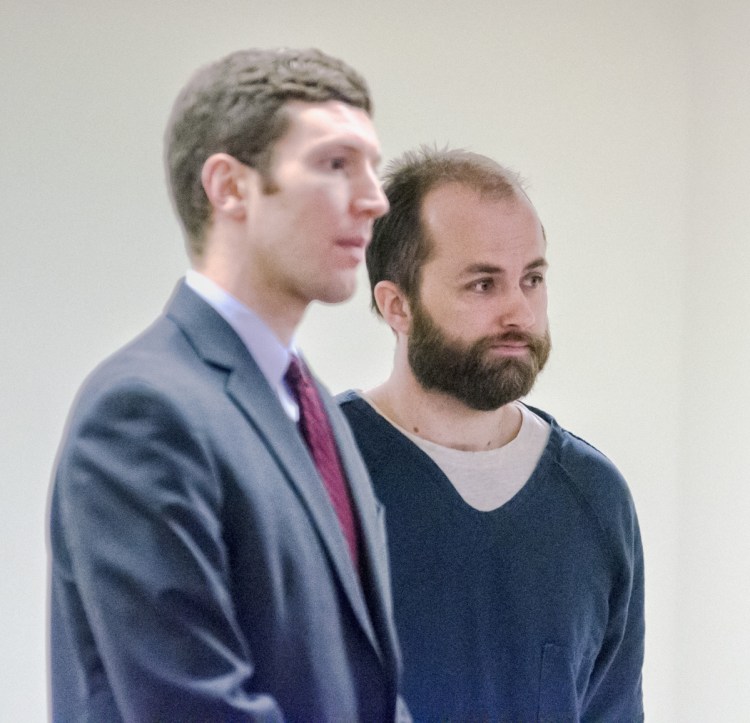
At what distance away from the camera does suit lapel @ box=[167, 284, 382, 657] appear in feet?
3.94

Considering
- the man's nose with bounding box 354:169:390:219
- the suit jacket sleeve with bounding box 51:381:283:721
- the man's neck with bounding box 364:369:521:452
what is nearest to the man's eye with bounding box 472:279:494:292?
the man's neck with bounding box 364:369:521:452

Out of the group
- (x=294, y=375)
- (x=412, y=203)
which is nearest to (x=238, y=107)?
(x=294, y=375)

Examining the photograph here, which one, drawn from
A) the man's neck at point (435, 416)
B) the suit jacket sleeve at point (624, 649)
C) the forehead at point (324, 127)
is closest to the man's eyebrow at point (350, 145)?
the forehead at point (324, 127)

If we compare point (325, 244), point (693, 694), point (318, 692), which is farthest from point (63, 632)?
point (693, 694)

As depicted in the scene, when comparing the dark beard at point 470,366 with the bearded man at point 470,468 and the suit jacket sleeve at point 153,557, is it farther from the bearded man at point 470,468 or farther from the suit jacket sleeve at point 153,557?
the suit jacket sleeve at point 153,557

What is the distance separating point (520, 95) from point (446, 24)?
0.18 meters

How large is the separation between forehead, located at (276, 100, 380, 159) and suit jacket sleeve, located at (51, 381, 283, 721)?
30 cm

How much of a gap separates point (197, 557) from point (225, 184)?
383mm

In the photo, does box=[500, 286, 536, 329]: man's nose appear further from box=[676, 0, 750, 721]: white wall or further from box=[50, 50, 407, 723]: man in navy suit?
box=[676, 0, 750, 721]: white wall

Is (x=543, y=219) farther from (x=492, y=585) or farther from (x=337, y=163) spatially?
(x=337, y=163)

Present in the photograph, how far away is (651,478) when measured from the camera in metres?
2.25

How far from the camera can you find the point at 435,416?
64.6 inches

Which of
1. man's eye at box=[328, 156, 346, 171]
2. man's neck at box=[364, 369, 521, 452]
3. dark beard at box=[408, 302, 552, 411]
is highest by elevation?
man's eye at box=[328, 156, 346, 171]

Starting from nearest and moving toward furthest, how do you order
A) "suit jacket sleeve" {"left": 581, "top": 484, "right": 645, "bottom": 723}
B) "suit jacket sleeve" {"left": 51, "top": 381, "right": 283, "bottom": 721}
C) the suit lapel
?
1. "suit jacket sleeve" {"left": 51, "top": 381, "right": 283, "bottom": 721}
2. the suit lapel
3. "suit jacket sleeve" {"left": 581, "top": 484, "right": 645, "bottom": 723}
